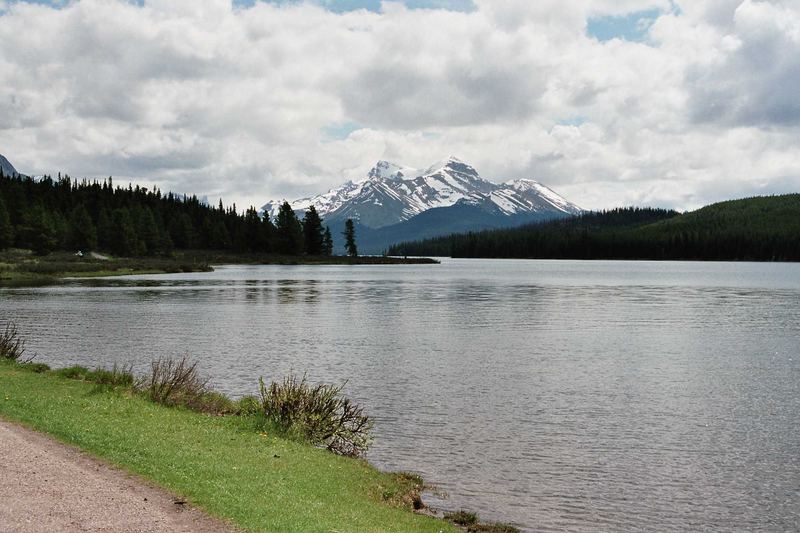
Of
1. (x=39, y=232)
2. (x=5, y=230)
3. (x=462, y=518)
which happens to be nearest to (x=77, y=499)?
(x=462, y=518)

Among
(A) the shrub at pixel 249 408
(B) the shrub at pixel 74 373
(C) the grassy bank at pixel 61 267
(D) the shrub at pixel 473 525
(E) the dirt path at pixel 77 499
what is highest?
(C) the grassy bank at pixel 61 267

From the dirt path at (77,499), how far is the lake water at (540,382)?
858cm

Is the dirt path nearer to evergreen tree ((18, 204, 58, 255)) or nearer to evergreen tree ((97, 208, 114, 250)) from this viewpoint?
evergreen tree ((18, 204, 58, 255))

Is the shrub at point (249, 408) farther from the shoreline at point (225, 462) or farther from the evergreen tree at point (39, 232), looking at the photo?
the evergreen tree at point (39, 232)

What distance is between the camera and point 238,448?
20.5 m

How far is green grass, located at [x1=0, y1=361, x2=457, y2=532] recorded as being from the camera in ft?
50.3

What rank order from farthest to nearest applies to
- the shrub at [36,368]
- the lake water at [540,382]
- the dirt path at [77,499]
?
the shrub at [36,368], the lake water at [540,382], the dirt path at [77,499]

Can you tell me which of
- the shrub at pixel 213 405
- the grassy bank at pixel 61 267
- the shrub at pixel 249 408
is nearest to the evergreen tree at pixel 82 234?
the grassy bank at pixel 61 267

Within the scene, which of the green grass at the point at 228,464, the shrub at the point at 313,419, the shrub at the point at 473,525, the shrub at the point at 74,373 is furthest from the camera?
the shrub at the point at 74,373

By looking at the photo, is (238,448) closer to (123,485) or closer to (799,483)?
(123,485)

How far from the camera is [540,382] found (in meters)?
37.6

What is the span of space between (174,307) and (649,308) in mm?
56444

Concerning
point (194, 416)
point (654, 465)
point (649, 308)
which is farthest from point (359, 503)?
point (649, 308)

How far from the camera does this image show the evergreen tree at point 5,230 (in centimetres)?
16288
